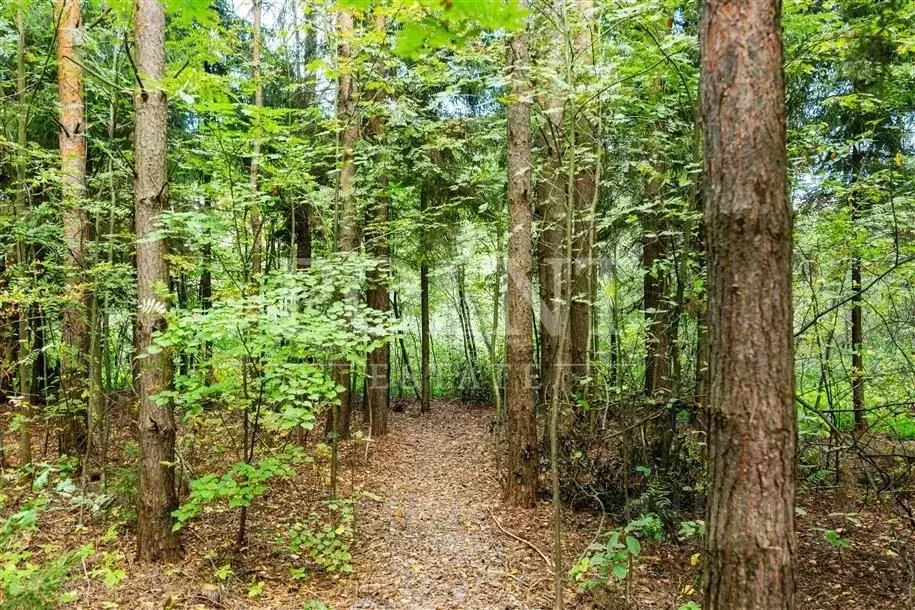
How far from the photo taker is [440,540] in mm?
5906

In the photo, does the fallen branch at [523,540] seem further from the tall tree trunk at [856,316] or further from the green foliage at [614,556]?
the tall tree trunk at [856,316]

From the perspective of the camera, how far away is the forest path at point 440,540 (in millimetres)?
4727

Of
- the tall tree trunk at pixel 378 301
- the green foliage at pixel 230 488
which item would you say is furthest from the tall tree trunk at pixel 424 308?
the green foliage at pixel 230 488

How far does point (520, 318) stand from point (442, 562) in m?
3.04

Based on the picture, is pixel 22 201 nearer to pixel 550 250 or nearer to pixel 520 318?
pixel 520 318

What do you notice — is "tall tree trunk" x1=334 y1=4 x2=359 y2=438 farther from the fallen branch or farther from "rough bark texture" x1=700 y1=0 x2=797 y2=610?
"rough bark texture" x1=700 y1=0 x2=797 y2=610

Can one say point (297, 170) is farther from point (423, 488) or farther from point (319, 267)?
point (423, 488)

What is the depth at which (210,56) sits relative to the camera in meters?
4.90

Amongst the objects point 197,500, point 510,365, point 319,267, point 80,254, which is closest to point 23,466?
point 80,254

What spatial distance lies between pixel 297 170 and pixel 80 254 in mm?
3393

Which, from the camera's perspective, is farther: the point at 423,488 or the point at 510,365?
the point at 423,488

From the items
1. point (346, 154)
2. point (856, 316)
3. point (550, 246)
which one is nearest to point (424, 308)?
point (550, 246)

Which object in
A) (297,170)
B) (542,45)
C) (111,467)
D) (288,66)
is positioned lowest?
(111,467)

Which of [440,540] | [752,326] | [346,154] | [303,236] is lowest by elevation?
[440,540]
